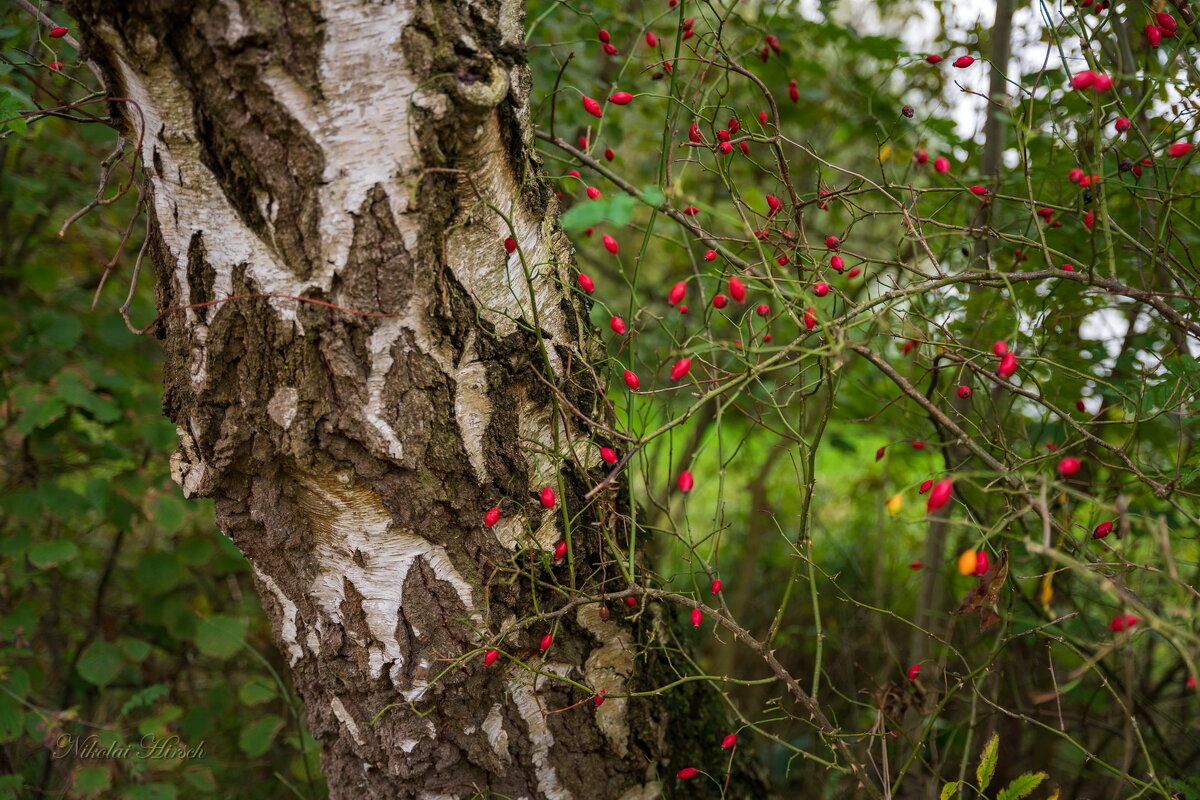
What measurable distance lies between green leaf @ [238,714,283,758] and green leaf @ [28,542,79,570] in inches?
22.6

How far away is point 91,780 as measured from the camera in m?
1.66

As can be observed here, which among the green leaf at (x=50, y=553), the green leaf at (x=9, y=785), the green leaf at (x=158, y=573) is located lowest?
the green leaf at (x=9, y=785)

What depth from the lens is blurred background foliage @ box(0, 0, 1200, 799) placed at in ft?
4.43

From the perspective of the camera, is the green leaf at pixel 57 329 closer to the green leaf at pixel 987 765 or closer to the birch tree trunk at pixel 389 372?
the birch tree trunk at pixel 389 372

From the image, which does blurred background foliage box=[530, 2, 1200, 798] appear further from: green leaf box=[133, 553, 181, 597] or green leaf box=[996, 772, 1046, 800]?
green leaf box=[133, 553, 181, 597]

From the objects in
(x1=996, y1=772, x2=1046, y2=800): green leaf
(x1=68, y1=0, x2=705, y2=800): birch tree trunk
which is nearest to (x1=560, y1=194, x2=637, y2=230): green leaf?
(x1=68, y1=0, x2=705, y2=800): birch tree trunk

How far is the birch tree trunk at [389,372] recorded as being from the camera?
867 millimetres

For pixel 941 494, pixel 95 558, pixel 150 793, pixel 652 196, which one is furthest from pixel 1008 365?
pixel 95 558

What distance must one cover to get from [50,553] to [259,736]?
632mm

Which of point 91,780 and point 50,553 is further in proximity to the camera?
point 50,553

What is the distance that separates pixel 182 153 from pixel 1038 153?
67.5 inches

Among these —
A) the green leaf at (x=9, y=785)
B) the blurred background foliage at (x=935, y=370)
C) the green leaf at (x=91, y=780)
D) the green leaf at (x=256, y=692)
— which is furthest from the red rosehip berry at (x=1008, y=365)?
the green leaf at (x=9, y=785)

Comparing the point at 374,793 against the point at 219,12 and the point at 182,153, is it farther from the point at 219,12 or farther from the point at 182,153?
the point at 219,12

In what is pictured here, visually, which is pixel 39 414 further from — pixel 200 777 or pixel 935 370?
pixel 935 370
